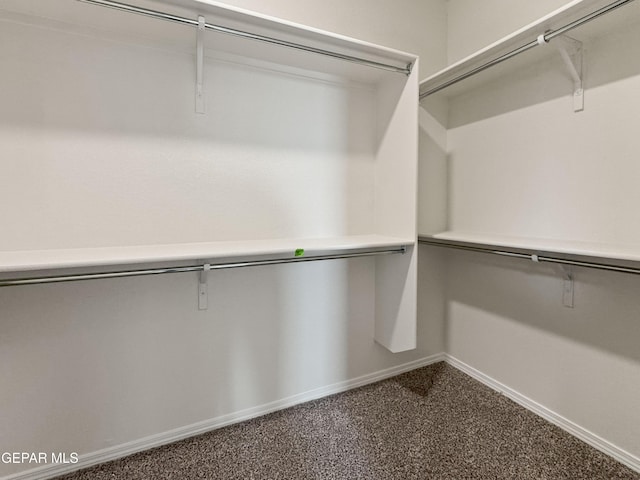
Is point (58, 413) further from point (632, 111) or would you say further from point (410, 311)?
point (632, 111)

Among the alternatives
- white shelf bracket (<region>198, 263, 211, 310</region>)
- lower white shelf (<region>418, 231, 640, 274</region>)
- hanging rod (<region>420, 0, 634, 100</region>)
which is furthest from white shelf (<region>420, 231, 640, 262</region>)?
white shelf bracket (<region>198, 263, 211, 310</region>)

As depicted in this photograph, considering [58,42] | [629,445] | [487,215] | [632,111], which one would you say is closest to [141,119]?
[58,42]

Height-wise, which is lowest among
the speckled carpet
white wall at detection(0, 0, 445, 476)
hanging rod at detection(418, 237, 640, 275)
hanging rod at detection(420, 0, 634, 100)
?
the speckled carpet

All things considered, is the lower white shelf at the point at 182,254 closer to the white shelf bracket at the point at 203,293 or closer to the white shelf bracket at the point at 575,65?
the white shelf bracket at the point at 203,293

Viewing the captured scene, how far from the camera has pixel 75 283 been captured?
52.5 inches

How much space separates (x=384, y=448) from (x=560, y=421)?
98 centimetres

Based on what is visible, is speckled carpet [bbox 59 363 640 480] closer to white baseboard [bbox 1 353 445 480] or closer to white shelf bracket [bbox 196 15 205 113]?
white baseboard [bbox 1 353 445 480]

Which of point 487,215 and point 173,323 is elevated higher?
point 487,215

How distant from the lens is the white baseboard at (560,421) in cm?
140

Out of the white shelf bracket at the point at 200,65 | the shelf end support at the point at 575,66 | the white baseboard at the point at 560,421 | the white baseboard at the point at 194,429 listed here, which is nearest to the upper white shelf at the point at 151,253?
the white shelf bracket at the point at 200,65

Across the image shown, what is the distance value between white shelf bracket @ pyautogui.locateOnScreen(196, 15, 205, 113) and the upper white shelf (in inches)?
27.0

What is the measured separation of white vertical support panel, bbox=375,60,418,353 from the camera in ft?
5.42

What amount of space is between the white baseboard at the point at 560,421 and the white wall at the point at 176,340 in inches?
22.7

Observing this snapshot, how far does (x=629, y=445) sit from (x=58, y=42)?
3.03m
